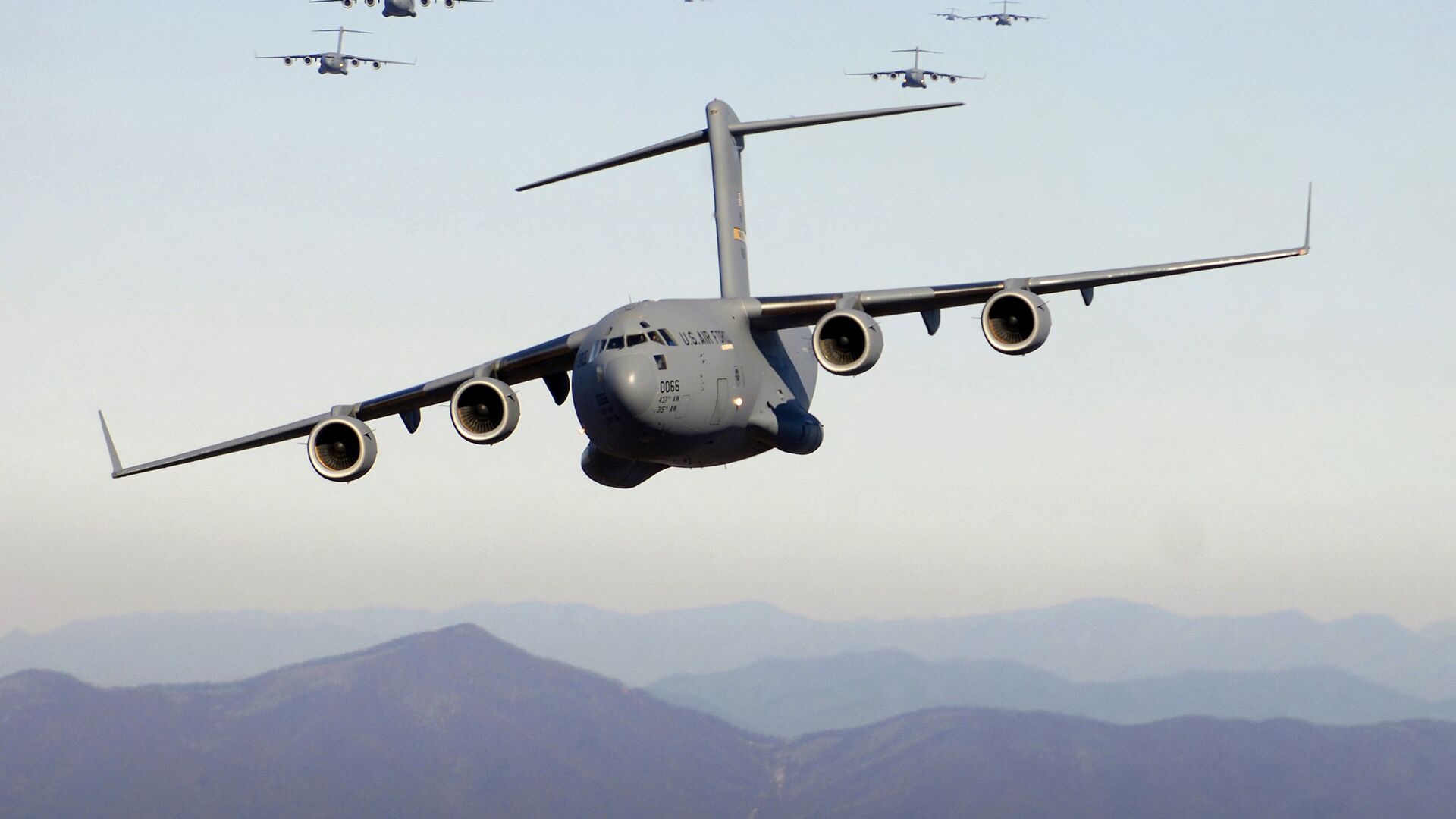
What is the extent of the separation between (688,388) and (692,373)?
0.26 m

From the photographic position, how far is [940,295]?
1045 inches

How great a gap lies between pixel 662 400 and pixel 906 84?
2971 inches

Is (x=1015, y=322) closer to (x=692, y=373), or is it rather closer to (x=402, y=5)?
(x=692, y=373)

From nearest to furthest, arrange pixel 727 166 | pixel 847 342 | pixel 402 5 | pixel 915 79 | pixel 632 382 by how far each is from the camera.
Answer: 1. pixel 632 382
2. pixel 847 342
3. pixel 727 166
4. pixel 402 5
5. pixel 915 79

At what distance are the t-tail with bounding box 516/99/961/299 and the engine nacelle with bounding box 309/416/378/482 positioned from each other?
21.6 ft

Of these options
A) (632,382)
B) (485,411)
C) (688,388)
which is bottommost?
(485,411)

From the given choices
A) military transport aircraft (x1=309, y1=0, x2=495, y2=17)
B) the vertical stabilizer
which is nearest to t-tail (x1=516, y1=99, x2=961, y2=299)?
the vertical stabilizer

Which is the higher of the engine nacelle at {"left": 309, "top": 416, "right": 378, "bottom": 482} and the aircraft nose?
the aircraft nose

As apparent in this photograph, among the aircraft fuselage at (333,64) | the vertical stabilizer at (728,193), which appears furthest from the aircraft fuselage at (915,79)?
the vertical stabilizer at (728,193)

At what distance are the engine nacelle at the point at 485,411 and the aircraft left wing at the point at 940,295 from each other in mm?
4074

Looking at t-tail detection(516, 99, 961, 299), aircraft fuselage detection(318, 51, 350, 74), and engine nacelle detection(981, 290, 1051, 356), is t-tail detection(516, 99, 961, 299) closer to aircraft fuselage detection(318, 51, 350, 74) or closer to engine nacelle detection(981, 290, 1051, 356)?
engine nacelle detection(981, 290, 1051, 356)

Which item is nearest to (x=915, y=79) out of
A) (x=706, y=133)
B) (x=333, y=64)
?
(x=333, y=64)

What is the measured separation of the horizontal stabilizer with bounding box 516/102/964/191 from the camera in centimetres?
3025

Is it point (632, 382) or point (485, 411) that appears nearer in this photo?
point (632, 382)
